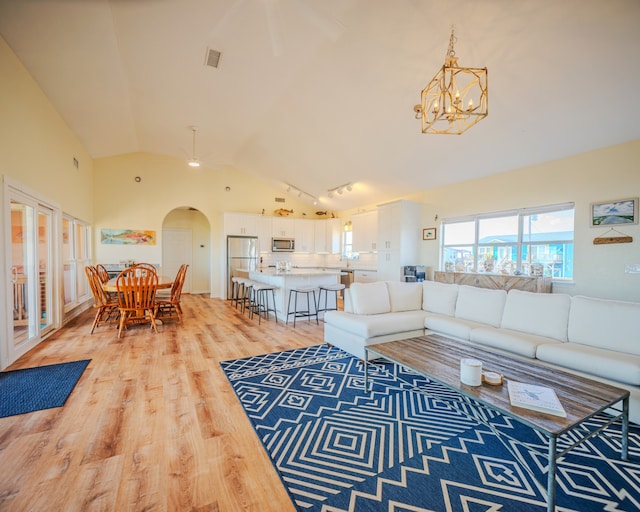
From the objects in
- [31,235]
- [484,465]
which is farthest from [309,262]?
[484,465]

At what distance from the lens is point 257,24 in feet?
10.7

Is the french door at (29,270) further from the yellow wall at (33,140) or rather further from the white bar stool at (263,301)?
the white bar stool at (263,301)

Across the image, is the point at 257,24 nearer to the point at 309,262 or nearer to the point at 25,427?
the point at 25,427

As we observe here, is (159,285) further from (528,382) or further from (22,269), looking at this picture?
(528,382)

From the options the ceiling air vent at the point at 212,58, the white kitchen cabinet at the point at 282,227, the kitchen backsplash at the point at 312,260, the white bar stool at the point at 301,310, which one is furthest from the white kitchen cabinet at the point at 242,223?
the ceiling air vent at the point at 212,58

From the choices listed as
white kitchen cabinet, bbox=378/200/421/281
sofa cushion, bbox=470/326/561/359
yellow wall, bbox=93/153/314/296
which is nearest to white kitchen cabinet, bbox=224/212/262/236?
yellow wall, bbox=93/153/314/296

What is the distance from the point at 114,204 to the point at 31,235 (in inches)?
149

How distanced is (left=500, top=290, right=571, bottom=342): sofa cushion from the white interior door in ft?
28.3

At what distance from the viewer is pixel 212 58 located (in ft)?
12.4

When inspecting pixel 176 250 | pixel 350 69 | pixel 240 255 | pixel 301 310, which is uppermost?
pixel 350 69

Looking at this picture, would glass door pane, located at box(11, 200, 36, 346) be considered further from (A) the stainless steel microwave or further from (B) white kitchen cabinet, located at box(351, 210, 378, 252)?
(B) white kitchen cabinet, located at box(351, 210, 378, 252)

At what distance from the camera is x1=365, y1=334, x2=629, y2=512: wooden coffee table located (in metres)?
1.44

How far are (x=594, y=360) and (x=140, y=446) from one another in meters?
3.44

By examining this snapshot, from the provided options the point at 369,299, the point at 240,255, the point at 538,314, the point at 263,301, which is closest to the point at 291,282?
the point at 263,301
